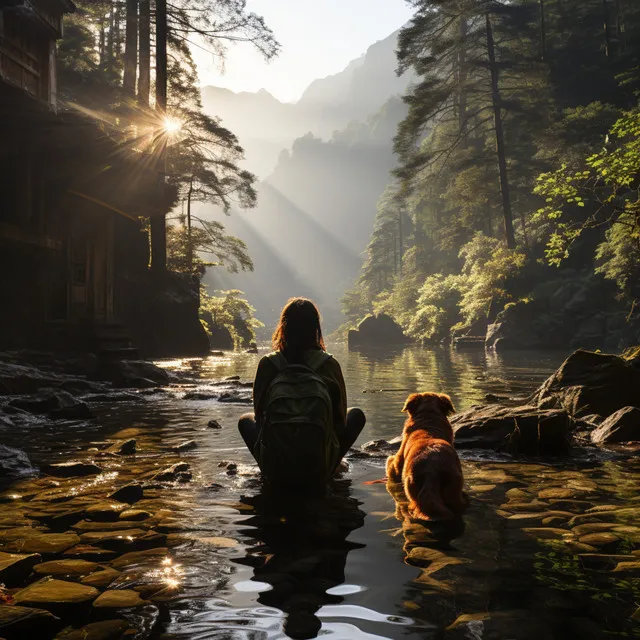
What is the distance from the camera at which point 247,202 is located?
97.7 feet

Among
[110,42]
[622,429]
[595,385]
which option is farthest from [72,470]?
[110,42]

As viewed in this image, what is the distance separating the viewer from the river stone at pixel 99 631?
224cm

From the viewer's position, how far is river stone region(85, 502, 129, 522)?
3863mm

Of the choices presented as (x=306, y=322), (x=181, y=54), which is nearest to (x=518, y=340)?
(x=181, y=54)

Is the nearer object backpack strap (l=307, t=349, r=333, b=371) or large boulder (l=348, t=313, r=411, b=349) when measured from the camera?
backpack strap (l=307, t=349, r=333, b=371)

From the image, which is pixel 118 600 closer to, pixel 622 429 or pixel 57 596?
pixel 57 596

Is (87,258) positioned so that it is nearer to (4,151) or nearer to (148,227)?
(4,151)

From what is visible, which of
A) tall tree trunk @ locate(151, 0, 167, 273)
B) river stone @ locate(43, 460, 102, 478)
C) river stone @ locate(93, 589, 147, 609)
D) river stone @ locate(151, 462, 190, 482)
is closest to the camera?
river stone @ locate(93, 589, 147, 609)

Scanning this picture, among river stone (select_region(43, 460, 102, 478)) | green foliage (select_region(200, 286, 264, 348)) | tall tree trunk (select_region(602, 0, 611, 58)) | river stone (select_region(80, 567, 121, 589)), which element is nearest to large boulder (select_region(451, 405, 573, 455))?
river stone (select_region(43, 460, 102, 478))

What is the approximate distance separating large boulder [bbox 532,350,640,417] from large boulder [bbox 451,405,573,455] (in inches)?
42.2

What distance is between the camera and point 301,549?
10.9ft

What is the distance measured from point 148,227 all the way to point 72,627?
24.3 metres

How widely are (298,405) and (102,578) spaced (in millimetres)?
1848

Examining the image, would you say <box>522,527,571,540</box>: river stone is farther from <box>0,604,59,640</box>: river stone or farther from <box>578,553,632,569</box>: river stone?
<box>0,604,59,640</box>: river stone
